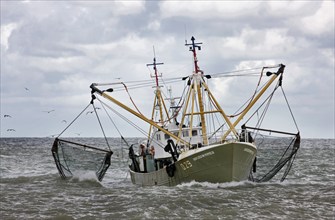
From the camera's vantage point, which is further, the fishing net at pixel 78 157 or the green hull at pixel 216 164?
the fishing net at pixel 78 157

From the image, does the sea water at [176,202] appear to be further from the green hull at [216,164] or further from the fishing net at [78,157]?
the fishing net at [78,157]

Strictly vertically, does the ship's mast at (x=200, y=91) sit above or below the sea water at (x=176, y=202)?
above

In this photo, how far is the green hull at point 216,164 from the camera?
89.9 ft

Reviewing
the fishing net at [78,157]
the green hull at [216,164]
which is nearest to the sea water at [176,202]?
the green hull at [216,164]

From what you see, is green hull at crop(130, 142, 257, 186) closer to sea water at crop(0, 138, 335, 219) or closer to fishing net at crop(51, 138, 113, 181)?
sea water at crop(0, 138, 335, 219)

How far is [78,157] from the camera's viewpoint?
36.3 metres

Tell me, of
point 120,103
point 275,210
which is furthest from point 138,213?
point 120,103

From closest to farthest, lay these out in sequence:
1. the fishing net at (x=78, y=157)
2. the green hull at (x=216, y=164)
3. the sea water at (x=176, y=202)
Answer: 1. the sea water at (x=176, y=202)
2. the green hull at (x=216, y=164)
3. the fishing net at (x=78, y=157)

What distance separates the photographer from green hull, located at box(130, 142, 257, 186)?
89.9 ft

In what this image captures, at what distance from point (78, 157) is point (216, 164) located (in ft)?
39.3

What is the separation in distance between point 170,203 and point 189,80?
10.6 m

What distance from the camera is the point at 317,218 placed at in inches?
779

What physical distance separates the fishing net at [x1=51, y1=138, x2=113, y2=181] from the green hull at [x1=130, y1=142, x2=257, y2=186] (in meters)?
7.64

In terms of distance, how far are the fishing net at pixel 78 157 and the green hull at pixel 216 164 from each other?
7645mm
